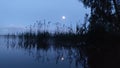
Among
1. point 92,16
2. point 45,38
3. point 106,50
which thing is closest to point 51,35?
point 45,38

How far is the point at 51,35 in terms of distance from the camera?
904 inches

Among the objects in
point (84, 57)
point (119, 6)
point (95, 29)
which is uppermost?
point (119, 6)

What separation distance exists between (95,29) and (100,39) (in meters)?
0.65

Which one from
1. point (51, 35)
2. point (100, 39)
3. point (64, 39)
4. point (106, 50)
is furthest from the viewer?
point (51, 35)

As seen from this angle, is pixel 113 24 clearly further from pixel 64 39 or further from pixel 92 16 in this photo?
pixel 64 39

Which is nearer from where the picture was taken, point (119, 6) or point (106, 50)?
point (106, 50)

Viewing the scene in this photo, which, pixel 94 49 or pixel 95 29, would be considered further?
pixel 95 29

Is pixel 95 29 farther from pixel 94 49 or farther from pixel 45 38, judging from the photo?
pixel 45 38

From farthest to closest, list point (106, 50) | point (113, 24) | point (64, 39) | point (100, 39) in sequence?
point (64, 39) < point (113, 24) < point (100, 39) < point (106, 50)

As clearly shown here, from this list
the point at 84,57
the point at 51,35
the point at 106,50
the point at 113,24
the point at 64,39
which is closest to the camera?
the point at 84,57

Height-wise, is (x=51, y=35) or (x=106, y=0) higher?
(x=106, y=0)

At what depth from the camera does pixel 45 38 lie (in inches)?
906

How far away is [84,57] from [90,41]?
3251mm

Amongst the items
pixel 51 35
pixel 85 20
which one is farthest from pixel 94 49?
pixel 51 35
